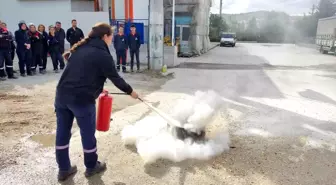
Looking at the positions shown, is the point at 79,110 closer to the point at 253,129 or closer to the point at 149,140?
the point at 149,140

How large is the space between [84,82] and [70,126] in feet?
1.99

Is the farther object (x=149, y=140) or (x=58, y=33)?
(x=58, y=33)

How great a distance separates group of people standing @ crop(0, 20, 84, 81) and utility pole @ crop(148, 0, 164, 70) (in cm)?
280

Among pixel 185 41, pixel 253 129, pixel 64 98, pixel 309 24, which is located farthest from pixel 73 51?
pixel 309 24

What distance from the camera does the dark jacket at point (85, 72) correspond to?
3.15 m

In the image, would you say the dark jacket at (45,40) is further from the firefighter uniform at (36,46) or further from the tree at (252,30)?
the tree at (252,30)

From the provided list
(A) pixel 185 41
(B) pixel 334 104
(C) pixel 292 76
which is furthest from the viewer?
(A) pixel 185 41

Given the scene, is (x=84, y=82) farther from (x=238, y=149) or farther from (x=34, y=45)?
(x=34, y=45)

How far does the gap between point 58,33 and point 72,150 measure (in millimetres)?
7743

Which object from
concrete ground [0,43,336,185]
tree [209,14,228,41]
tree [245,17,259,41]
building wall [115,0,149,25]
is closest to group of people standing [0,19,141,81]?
concrete ground [0,43,336,185]

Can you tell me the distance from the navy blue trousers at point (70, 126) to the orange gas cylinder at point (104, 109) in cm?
18

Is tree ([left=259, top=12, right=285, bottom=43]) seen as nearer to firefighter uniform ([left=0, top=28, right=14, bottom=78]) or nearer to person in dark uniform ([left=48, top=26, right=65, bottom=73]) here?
person in dark uniform ([left=48, top=26, right=65, bottom=73])

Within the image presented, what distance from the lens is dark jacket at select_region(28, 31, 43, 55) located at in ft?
32.4

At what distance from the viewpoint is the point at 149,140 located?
4348 mm
